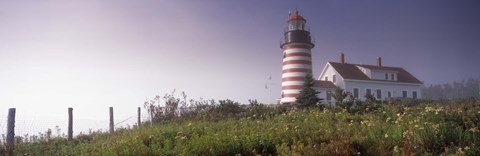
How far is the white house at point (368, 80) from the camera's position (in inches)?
1734

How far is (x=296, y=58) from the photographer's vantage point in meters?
38.4

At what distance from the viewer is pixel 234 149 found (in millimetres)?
8523

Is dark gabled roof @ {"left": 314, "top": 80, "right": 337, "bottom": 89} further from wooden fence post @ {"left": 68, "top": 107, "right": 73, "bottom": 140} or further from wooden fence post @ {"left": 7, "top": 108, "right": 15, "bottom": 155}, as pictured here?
wooden fence post @ {"left": 7, "top": 108, "right": 15, "bottom": 155}

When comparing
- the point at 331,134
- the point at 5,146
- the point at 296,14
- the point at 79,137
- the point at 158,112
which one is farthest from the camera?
the point at 296,14

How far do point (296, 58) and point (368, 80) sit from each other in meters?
11.7

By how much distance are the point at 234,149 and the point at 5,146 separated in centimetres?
798

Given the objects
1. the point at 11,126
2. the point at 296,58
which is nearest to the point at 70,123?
the point at 11,126

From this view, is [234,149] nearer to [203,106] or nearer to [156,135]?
[156,135]

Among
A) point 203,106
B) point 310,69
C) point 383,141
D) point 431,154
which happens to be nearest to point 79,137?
point 203,106

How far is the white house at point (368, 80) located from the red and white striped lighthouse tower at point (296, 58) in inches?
191

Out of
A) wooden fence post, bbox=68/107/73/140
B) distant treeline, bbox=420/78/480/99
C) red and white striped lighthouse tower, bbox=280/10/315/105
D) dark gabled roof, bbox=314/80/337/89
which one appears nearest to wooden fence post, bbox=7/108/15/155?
wooden fence post, bbox=68/107/73/140

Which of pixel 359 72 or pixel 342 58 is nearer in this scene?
pixel 359 72

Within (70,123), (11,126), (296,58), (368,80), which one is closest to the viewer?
(11,126)

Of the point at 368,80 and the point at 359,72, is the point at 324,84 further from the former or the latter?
the point at 359,72
